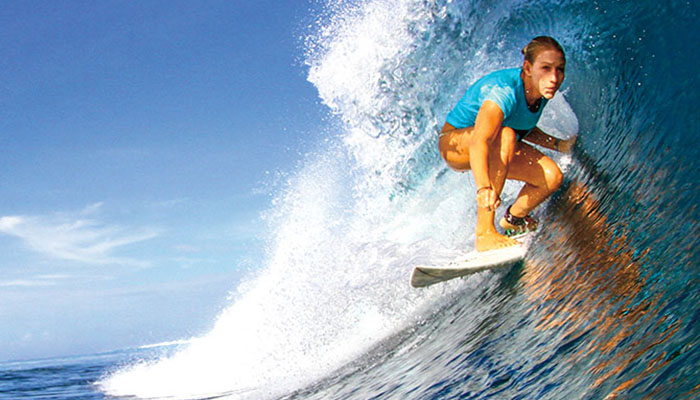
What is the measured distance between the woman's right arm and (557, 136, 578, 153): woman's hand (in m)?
1.18

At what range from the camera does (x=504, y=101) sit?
2.91 m

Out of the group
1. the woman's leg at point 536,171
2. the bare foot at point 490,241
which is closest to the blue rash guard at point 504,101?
the woman's leg at point 536,171

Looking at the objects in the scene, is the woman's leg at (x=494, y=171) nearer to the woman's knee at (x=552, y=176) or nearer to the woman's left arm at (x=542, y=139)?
the woman's knee at (x=552, y=176)

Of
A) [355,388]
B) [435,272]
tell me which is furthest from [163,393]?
[435,272]

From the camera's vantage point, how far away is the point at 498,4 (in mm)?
4891

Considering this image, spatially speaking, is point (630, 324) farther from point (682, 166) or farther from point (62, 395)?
point (62, 395)

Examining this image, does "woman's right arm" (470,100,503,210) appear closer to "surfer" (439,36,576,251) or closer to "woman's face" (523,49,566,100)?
"surfer" (439,36,576,251)

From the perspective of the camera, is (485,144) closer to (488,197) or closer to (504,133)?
(504,133)

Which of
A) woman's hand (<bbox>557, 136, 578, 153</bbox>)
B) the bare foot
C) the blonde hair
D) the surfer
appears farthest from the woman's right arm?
woman's hand (<bbox>557, 136, 578, 153</bbox>)

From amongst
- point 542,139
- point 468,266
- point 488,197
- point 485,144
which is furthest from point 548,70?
point 468,266

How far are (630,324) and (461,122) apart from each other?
180cm

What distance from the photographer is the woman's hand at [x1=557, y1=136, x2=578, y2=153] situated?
3921mm

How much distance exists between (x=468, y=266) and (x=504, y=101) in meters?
0.91

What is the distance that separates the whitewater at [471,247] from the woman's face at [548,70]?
22.2 inches
